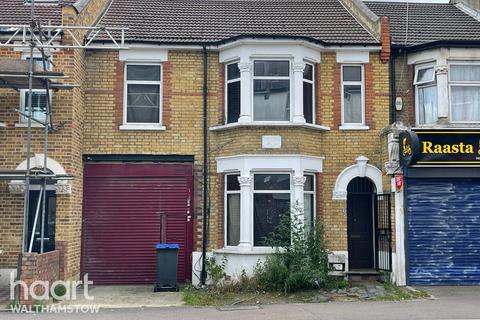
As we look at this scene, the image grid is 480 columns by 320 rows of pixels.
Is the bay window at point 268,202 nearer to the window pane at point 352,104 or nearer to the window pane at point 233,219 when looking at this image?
the window pane at point 233,219

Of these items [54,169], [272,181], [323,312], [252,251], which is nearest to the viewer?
[323,312]

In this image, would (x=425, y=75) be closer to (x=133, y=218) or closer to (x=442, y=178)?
(x=442, y=178)

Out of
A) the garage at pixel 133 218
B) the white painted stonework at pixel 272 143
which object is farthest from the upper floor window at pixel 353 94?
the garage at pixel 133 218

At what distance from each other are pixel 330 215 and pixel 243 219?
231 centimetres

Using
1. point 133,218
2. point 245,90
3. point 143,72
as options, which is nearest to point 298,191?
point 245,90

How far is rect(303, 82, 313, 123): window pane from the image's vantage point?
13.1 m

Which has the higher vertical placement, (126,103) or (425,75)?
(425,75)

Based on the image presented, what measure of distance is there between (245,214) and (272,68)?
3.71 metres

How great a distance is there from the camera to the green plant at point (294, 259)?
11.2 m

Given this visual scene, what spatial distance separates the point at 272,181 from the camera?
12.6 m

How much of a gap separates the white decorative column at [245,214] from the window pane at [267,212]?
0.17 metres

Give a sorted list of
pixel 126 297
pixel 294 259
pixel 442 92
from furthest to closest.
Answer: pixel 442 92, pixel 294 259, pixel 126 297

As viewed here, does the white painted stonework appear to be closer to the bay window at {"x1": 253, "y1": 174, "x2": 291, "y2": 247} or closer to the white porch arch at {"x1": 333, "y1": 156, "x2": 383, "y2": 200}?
the bay window at {"x1": 253, "y1": 174, "x2": 291, "y2": 247}

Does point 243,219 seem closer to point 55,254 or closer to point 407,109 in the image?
point 55,254
